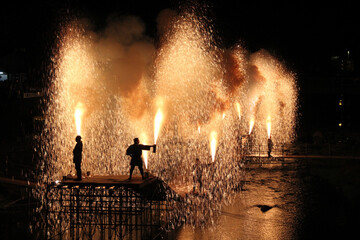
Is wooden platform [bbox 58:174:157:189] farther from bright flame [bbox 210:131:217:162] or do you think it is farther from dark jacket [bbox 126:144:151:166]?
bright flame [bbox 210:131:217:162]

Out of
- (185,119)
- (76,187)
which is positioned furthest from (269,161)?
(76,187)

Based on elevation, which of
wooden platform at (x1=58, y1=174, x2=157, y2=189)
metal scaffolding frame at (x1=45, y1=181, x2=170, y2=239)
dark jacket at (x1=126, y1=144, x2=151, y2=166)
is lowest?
metal scaffolding frame at (x1=45, y1=181, x2=170, y2=239)

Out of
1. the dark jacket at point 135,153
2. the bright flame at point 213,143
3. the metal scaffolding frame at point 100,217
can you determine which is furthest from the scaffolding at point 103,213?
the bright flame at point 213,143

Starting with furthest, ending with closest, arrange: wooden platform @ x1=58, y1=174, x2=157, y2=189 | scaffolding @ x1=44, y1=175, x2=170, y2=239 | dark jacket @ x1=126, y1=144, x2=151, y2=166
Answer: dark jacket @ x1=126, y1=144, x2=151, y2=166
scaffolding @ x1=44, y1=175, x2=170, y2=239
wooden platform @ x1=58, y1=174, x2=157, y2=189

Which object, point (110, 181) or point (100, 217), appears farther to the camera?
point (100, 217)

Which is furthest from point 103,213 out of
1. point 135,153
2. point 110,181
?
point 135,153

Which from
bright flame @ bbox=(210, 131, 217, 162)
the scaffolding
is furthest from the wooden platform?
bright flame @ bbox=(210, 131, 217, 162)

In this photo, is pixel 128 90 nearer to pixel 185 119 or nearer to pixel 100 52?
pixel 100 52

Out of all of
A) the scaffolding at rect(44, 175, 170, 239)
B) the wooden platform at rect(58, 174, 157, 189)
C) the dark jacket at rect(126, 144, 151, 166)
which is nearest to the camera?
the wooden platform at rect(58, 174, 157, 189)

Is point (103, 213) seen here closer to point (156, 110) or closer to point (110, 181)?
point (110, 181)

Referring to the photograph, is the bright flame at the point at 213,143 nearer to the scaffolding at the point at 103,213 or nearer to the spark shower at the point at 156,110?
the spark shower at the point at 156,110

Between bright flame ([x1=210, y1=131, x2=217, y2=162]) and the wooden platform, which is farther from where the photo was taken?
bright flame ([x1=210, y1=131, x2=217, y2=162])

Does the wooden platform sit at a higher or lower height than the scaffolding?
higher

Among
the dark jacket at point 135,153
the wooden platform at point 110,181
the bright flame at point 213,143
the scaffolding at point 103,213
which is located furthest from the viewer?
the bright flame at point 213,143
